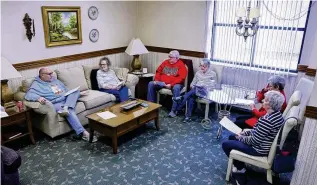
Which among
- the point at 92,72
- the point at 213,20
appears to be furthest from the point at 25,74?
the point at 213,20

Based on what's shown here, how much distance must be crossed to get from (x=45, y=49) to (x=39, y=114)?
3.88 feet

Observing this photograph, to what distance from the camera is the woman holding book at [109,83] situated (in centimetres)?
455

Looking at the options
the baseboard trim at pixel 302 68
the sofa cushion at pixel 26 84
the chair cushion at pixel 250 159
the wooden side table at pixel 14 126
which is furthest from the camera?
the baseboard trim at pixel 302 68

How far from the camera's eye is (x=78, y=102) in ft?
13.2

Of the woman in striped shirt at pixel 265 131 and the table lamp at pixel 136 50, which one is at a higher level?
the table lamp at pixel 136 50

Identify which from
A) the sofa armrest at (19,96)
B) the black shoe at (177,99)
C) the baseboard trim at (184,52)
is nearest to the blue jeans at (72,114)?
the sofa armrest at (19,96)

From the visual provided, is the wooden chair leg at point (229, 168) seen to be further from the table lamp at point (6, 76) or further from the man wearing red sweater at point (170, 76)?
the table lamp at point (6, 76)

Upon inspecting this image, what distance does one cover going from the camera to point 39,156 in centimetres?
337

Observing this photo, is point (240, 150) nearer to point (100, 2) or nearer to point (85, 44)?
point (85, 44)

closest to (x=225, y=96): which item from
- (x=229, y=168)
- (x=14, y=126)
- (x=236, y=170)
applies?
(x=236, y=170)

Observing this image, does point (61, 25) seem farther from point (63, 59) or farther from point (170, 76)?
point (170, 76)

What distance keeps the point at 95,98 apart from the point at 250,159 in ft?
8.26

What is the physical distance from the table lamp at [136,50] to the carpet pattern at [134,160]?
1771 mm

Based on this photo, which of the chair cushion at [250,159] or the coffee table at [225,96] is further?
the coffee table at [225,96]
